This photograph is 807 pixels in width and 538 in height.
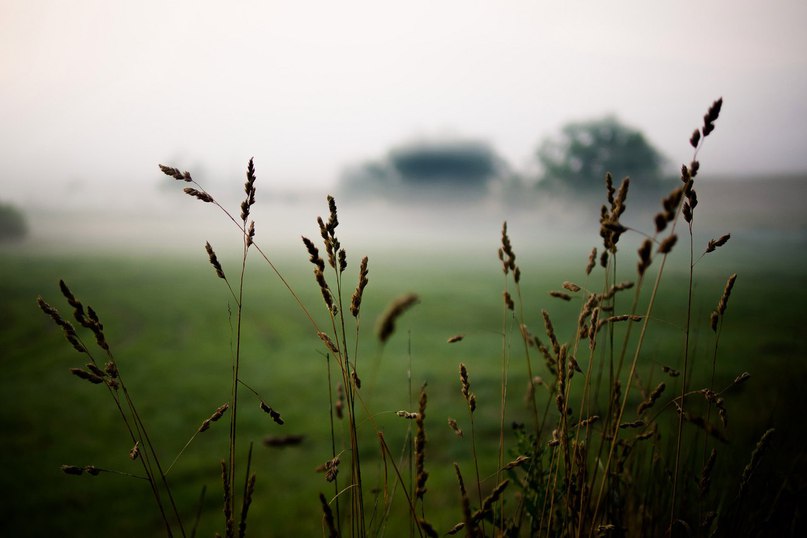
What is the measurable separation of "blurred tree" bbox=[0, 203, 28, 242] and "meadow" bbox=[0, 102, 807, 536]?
675 mm

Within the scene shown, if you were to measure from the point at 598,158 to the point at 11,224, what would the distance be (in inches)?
1439

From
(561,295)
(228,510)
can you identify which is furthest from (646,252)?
(228,510)

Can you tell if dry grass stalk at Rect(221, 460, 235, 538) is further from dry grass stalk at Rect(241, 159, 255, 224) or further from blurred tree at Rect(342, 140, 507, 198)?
blurred tree at Rect(342, 140, 507, 198)

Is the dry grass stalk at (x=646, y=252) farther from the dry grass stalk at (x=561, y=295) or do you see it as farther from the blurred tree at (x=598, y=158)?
the blurred tree at (x=598, y=158)

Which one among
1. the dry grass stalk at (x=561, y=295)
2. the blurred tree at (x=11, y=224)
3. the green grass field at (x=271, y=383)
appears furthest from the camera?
the blurred tree at (x=11, y=224)

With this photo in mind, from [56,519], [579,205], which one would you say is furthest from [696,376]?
[579,205]

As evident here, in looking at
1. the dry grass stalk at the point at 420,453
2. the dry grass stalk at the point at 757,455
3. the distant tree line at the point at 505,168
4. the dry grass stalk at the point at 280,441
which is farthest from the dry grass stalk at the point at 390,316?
the distant tree line at the point at 505,168

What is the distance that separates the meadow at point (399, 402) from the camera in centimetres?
103

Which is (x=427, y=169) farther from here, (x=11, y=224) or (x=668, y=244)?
(x=668, y=244)

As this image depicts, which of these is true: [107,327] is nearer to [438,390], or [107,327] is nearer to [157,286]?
[157,286]

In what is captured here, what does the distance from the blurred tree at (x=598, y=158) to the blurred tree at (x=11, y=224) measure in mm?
33390

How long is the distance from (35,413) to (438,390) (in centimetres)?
669

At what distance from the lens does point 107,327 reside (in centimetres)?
1083

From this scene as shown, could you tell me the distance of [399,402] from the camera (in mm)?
7562
